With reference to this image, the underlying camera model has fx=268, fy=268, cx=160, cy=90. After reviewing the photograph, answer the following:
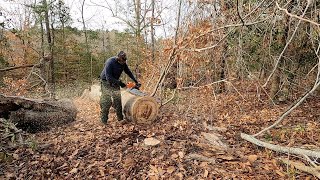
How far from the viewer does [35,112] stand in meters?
5.81

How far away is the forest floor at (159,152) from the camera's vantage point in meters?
3.79

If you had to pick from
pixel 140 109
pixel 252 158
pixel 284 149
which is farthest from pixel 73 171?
pixel 284 149

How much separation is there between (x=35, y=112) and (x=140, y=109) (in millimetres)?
2274

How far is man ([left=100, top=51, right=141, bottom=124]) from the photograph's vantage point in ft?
19.0

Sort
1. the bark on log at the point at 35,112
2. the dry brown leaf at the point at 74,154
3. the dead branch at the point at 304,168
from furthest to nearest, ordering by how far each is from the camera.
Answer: the bark on log at the point at 35,112 → the dry brown leaf at the point at 74,154 → the dead branch at the point at 304,168

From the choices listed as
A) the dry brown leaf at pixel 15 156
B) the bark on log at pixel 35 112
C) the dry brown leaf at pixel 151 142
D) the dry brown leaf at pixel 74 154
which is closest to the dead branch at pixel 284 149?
the dry brown leaf at pixel 151 142

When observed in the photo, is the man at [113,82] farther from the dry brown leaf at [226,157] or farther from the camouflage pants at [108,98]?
the dry brown leaf at [226,157]

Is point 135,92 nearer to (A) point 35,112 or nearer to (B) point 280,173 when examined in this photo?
(A) point 35,112

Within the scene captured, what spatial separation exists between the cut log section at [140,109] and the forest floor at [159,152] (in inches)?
6.4

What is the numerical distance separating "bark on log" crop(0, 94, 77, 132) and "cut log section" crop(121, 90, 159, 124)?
153 cm

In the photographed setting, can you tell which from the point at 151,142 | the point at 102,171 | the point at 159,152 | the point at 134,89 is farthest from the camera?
the point at 134,89

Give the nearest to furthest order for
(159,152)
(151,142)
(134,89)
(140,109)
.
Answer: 1. (159,152)
2. (151,142)
3. (140,109)
4. (134,89)

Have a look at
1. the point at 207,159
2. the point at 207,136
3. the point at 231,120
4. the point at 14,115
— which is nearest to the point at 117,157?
the point at 207,159

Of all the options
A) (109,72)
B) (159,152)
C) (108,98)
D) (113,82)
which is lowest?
(159,152)
